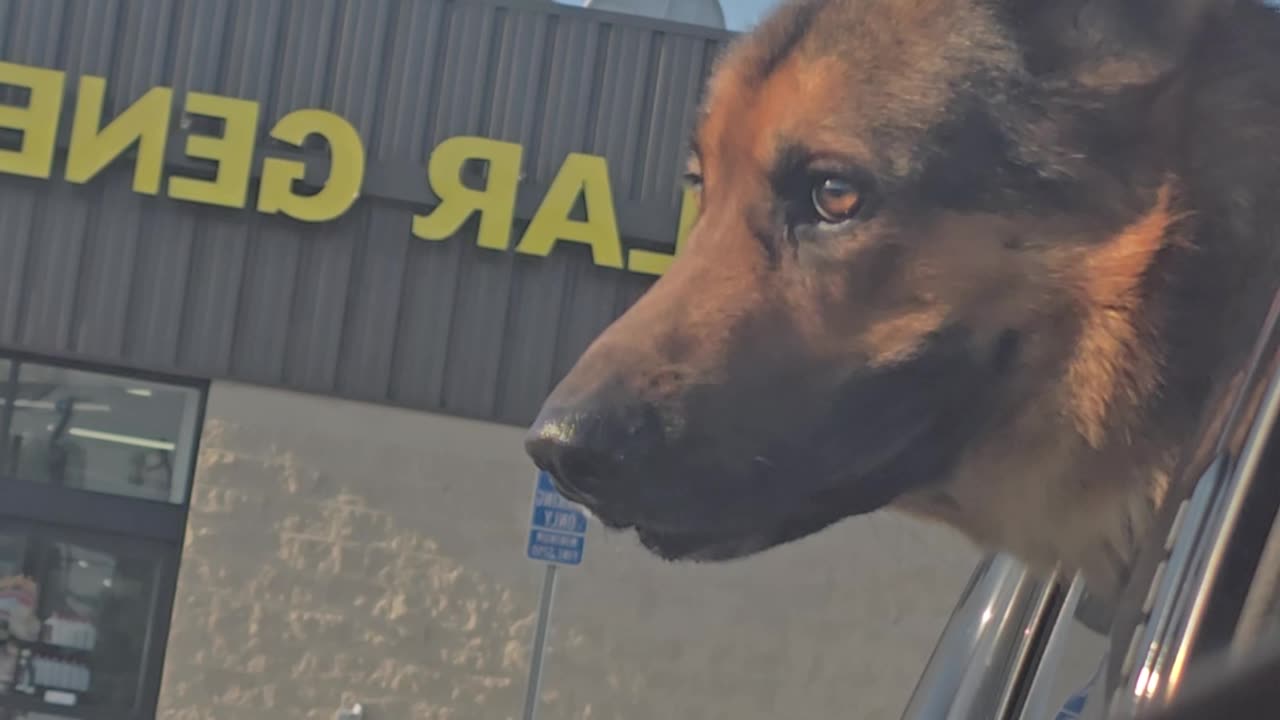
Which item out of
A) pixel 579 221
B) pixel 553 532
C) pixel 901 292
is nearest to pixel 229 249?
pixel 579 221

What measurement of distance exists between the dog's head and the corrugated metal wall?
25.7 feet

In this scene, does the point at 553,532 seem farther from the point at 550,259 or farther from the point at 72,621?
the point at 72,621

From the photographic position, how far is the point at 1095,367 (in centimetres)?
156

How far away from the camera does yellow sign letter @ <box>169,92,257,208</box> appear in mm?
9547

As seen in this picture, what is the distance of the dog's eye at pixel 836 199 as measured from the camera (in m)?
1.73

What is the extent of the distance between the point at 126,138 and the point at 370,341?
1.94m

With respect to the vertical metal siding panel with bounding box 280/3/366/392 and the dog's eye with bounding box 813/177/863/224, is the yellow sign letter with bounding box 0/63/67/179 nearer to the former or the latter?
the vertical metal siding panel with bounding box 280/3/366/392

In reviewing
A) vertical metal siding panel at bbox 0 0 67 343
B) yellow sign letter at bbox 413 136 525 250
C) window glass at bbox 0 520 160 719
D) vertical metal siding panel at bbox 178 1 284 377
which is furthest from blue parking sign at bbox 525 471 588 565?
vertical metal siding panel at bbox 0 0 67 343

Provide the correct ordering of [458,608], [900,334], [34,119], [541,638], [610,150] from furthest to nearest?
1. [610,150]
2. [458,608]
3. [34,119]
4. [541,638]
5. [900,334]

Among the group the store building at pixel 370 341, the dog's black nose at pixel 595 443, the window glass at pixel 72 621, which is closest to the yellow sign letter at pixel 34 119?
the store building at pixel 370 341

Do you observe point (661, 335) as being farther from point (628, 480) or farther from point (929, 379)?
point (929, 379)

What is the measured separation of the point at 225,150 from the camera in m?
9.56

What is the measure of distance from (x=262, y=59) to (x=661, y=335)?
332 inches

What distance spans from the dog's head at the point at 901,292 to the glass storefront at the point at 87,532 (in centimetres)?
866
